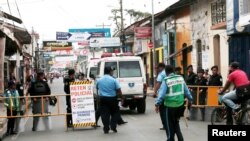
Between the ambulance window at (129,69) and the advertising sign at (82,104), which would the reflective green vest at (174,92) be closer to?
the advertising sign at (82,104)

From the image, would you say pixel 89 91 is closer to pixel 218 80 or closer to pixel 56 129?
pixel 56 129

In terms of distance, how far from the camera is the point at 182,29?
1352 inches

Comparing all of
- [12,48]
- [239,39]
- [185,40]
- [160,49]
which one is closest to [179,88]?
[239,39]

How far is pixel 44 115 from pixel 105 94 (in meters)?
2.34

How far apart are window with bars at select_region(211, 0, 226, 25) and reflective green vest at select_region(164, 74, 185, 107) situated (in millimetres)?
16557

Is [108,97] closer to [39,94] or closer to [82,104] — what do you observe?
[82,104]

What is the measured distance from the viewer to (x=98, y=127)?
15516 millimetres

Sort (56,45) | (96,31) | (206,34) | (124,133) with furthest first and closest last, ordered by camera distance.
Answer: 1. (56,45)
2. (96,31)
3. (206,34)
4. (124,133)

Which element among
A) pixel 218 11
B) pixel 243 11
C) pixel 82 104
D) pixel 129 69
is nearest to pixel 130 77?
pixel 129 69

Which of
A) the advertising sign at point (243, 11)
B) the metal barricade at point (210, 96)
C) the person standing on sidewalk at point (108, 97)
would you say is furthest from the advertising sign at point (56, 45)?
the person standing on sidewalk at point (108, 97)

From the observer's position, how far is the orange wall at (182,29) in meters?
32.9

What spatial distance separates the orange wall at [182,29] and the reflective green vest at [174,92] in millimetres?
22917

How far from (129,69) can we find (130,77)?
36 cm

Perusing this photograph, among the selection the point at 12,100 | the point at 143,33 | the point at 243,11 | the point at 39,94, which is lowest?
the point at 12,100
